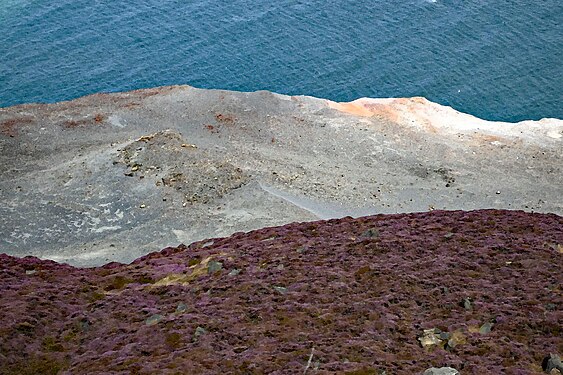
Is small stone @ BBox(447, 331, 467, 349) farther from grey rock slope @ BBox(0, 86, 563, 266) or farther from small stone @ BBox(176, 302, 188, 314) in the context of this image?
grey rock slope @ BBox(0, 86, 563, 266)

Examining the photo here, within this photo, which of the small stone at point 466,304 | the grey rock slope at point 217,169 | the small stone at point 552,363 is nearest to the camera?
the small stone at point 552,363

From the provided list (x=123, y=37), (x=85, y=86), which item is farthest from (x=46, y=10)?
(x=85, y=86)

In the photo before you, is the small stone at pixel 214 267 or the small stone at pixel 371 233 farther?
the small stone at pixel 371 233

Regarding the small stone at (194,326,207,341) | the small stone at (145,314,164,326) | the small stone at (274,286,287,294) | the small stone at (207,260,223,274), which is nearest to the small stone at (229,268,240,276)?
the small stone at (207,260,223,274)

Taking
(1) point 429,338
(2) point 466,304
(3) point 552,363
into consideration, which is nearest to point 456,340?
(1) point 429,338

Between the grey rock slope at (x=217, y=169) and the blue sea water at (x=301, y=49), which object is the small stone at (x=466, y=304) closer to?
the grey rock slope at (x=217, y=169)

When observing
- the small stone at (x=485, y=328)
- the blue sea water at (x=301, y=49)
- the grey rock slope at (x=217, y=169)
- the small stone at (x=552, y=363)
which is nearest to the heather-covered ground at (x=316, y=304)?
the small stone at (x=485, y=328)

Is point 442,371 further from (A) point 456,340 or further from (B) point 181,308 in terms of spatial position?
(B) point 181,308

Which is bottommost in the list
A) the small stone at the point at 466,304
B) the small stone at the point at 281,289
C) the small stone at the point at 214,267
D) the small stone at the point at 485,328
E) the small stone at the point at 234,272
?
the small stone at the point at 214,267
